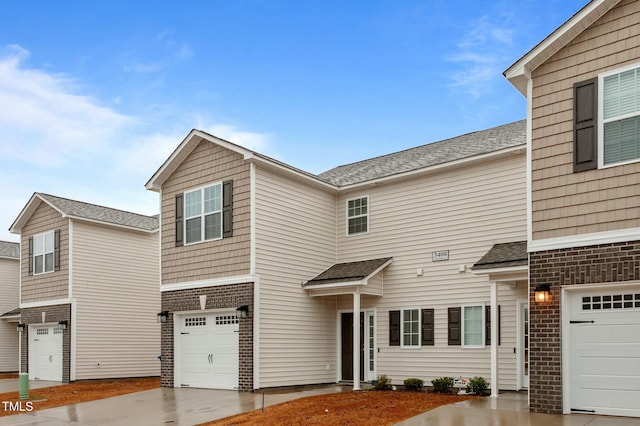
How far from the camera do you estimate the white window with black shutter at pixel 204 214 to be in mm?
18250

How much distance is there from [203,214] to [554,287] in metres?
10.7

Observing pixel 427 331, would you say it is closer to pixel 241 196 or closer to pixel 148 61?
pixel 241 196

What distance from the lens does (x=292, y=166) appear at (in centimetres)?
1862

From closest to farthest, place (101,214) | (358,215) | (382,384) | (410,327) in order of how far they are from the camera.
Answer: (382,384), (410,327), (358,215), (101,214)

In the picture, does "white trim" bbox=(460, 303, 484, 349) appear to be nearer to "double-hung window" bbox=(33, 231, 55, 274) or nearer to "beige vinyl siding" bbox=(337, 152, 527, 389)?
"beige vinyl siding" bbox=(337, 152, 527, 389)

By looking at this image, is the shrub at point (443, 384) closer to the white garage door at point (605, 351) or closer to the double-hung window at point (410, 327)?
the double-hung window at point (410, 327)

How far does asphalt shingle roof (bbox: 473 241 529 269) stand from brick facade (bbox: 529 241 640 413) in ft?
7.47

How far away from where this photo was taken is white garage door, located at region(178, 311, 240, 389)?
1800 cm

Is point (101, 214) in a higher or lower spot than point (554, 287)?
higher

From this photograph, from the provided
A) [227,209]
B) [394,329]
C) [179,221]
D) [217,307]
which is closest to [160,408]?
[217,307]

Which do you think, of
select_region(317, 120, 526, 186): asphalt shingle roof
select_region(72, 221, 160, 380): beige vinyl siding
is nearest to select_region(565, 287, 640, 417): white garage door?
select_region(317, 120, 526, 186): asphalt shingle roof

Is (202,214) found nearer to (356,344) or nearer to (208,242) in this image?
(208,242)

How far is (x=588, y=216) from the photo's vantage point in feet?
37.3

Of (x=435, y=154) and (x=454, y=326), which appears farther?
(x=435, y=154)
